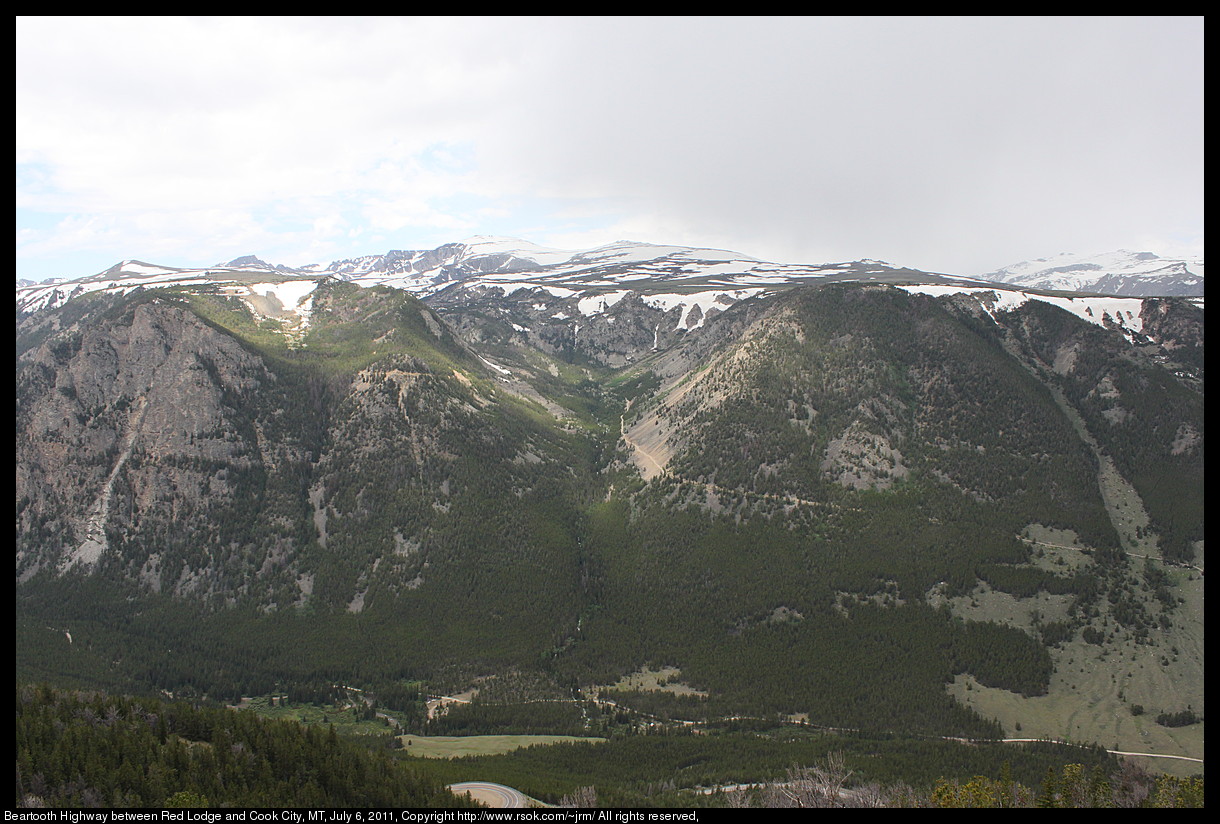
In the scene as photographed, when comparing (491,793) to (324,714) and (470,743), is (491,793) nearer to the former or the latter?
(470,743)

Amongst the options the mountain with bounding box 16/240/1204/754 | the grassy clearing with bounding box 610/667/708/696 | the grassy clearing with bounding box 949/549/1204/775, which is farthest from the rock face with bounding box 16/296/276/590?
the grassy clearing with bounding box 949/549/1204/775

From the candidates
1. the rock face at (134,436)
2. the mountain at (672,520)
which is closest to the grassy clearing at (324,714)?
the mountain at (672,520)

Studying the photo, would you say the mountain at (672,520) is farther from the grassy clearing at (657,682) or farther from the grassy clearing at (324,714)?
the grassy clearing at (324,714)

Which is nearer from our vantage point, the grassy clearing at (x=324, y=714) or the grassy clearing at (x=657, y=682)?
the grassy clearing at (x=324, y=714)

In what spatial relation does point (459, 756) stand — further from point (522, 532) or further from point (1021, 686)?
point (1021, 686)

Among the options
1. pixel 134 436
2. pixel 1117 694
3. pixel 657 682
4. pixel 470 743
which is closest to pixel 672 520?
pixel 657 682

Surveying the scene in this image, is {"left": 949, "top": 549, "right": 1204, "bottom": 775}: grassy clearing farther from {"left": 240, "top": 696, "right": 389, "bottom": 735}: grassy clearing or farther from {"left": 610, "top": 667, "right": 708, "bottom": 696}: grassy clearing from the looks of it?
{"left": 240, "top": 696, "right": 389, "bottom": 735}: grassy clearing
